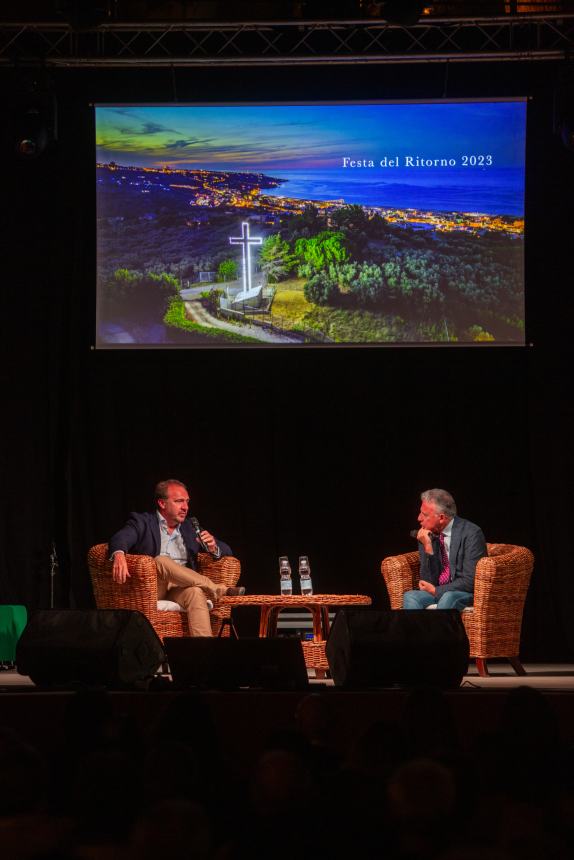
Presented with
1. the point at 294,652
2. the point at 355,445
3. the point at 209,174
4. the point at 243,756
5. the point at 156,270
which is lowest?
the point at 243,756

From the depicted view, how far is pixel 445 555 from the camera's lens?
248 inches

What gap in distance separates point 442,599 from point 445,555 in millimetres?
305

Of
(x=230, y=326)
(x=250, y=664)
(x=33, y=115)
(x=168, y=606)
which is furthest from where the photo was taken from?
(x=230, y=326)

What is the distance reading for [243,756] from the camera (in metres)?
3.32

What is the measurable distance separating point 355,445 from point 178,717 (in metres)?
5.14

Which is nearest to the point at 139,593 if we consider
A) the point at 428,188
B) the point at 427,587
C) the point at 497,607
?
the point at 427,587

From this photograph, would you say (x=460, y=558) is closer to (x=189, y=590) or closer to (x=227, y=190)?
(x=189, y=590)

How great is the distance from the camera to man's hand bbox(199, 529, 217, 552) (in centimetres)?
639

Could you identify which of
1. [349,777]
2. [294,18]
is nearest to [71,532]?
[294,18]

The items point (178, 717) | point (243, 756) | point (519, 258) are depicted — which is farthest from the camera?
point (519, 258)

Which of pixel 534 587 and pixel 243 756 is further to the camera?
pixel 534 587

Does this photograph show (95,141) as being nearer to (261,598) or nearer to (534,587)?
(261,598)

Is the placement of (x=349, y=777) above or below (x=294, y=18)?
below

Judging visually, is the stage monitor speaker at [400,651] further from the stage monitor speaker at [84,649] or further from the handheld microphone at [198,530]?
the handheld microphone at [198,530]
